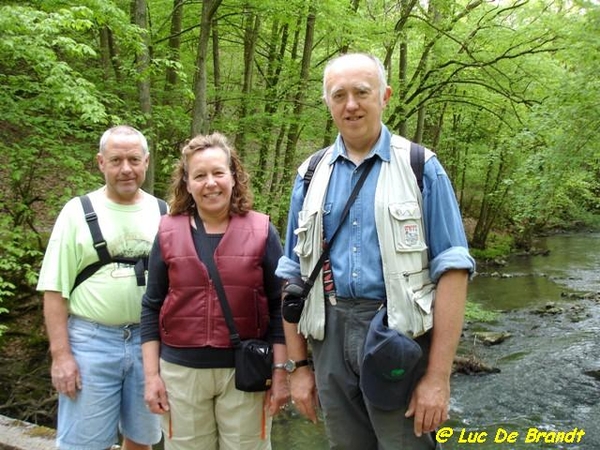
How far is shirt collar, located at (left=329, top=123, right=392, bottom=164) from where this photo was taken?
1892 mm

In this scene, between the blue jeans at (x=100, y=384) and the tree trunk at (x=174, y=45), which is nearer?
the blue jeans at (x=100, y=384)

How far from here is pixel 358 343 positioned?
6.04 ft

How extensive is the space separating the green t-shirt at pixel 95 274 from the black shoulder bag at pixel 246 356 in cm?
54

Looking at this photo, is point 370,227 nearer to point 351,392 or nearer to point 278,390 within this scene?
point 351,392

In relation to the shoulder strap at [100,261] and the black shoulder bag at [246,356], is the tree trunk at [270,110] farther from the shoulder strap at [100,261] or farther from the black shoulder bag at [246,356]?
the black shoulder bag at [246,356]

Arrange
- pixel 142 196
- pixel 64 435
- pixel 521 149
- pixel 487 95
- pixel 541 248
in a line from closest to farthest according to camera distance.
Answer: pixel 64 435
pixel 142 196
pixel 521 149
pixel 487 95
pixel 541 248

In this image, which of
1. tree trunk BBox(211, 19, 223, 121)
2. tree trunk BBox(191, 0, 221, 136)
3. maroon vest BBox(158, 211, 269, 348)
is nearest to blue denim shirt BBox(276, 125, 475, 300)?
maroon vest BBox(158, 211, 269, 348)

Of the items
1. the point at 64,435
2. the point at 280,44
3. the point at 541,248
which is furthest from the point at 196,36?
the point at 541,248

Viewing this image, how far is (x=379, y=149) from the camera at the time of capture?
74.9 inches

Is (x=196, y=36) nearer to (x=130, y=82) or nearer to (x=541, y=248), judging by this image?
(x=130, y=82)

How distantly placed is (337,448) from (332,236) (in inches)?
33.6

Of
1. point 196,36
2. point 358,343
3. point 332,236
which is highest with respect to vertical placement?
point 196,36

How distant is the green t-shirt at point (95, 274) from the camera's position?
2.43 meters

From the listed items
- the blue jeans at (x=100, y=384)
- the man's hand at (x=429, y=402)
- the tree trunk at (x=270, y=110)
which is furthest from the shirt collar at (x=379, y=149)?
the tree trunk at (x=270, y=110)
